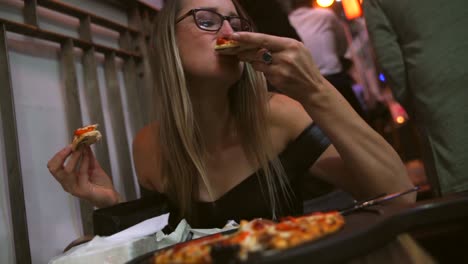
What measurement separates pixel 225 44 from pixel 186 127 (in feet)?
1.35

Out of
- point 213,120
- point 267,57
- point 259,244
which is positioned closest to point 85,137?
point 213,120

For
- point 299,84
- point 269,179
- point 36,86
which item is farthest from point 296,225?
point 36,86

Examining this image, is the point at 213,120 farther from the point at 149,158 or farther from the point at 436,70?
the point at 436,70

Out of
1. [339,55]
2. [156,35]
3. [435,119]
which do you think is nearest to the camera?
[435,119]

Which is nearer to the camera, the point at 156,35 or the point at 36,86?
the point at 156,35

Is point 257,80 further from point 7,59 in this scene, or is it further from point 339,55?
point 339,55

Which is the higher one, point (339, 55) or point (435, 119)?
point (339, 55)

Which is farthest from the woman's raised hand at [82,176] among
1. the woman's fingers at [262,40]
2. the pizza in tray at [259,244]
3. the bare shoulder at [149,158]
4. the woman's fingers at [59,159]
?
the pizza in tray at [259,244]

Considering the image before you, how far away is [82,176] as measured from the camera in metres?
1.63

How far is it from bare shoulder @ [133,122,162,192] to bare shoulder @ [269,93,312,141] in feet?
1.91

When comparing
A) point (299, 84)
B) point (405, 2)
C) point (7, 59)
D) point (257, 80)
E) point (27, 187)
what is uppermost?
point (7, 59)

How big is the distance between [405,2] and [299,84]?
63 cm

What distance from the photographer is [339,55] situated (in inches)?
110

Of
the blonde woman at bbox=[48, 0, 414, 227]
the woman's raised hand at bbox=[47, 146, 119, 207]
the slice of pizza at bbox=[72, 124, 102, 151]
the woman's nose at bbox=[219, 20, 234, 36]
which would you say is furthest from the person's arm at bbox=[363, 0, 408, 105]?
the woman's raised hand at bbox=[47, 146, 119, 207]
